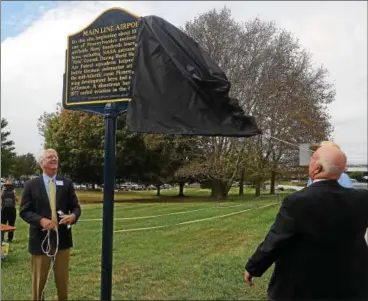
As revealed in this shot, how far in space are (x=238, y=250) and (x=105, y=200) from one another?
17.5ft

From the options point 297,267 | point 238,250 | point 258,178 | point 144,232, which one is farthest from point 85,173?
point 297,267

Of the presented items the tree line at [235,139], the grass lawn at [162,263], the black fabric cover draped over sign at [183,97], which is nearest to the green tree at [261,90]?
the tree line at [235,139]

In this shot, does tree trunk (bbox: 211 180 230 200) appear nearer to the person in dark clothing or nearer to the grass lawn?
the grass lawn

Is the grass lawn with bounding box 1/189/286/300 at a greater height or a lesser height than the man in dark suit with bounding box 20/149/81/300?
lesser

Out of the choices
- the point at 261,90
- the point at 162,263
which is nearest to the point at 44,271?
the point at 162,263

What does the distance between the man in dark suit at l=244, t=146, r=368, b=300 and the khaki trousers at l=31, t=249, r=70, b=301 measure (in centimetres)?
244

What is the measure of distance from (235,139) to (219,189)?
6.46 m

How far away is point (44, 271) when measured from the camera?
480 centimetres

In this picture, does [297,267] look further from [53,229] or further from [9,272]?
[9,272]

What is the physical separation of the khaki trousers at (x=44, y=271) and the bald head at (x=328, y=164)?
285 cm

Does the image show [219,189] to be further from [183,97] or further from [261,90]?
[183,97]

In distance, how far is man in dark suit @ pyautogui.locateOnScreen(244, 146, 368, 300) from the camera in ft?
9.78

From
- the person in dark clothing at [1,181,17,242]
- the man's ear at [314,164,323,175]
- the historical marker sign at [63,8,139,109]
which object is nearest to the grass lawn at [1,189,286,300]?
the person in dark clothing at [1,181,17,242]

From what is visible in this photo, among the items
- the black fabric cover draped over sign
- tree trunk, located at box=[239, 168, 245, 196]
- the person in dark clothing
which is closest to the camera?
the black fabric cover draped over sign
